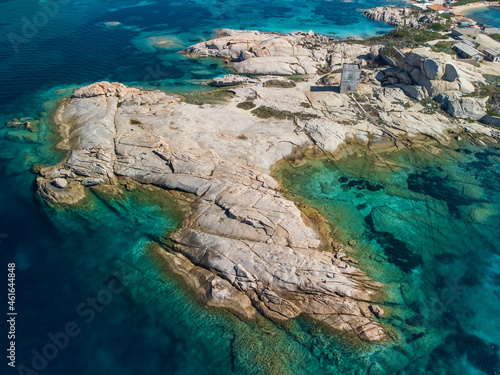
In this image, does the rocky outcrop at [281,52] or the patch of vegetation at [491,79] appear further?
the rocky outcrop at [281,52]

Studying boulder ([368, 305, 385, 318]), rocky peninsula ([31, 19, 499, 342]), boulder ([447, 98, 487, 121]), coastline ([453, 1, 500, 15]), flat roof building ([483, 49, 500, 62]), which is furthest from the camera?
coastline ([453, 1, 500, 15])

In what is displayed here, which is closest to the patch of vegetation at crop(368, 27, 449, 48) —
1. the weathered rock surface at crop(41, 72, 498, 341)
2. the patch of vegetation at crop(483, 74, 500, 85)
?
the patch of vegetation at crop(483, 74, 500, 85)

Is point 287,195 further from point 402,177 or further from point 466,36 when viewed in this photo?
point 466,36

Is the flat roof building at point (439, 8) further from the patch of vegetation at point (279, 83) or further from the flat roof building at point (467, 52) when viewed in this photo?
the patch of vegetation at point (279, 83)

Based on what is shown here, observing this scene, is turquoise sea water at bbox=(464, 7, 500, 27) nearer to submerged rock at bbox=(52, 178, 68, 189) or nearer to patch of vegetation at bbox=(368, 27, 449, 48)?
patch of vegetation at bbox=(368, 27, 449, 48)

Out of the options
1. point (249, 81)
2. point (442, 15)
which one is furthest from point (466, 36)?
point (249, 81)

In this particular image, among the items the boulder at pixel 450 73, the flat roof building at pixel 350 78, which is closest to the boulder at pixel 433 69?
the boulder at pixel 450 73
